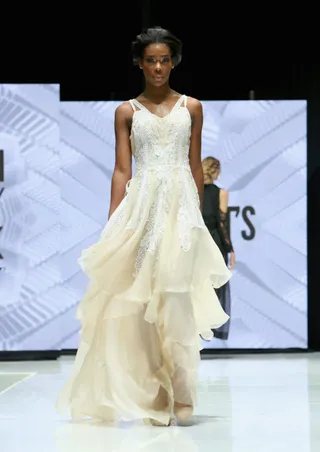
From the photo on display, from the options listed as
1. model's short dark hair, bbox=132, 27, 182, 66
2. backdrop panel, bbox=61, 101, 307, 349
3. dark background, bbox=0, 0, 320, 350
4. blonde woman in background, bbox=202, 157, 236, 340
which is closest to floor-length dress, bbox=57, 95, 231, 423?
model's short dark hair, bbox=132, 27, 182, 66

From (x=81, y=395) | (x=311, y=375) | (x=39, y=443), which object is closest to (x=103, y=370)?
(x=81, y=395)

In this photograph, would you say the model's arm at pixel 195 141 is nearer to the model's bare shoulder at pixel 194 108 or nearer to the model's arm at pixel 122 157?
the model's bare shoulder at pixel 194 108

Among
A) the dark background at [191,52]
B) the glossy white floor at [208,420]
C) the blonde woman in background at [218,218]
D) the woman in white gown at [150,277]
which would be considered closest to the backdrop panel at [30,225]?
the dark background at [191,52]

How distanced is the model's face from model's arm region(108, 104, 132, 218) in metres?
0.16

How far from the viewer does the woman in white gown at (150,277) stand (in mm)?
3996

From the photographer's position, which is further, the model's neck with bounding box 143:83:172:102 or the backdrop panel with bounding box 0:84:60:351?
the backdrop panel with bounding box 0:84:60:351

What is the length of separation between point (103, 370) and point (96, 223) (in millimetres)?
3793

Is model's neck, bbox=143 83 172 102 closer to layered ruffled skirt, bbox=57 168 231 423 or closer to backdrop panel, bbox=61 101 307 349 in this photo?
layered ruffled skirt, bbox=57 168 231 423

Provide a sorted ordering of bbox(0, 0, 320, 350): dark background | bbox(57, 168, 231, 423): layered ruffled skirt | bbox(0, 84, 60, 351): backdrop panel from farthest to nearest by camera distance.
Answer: bbox(0, 0, 320, 350): dark background
bbox(0, 84, 60, 351): backdrop panel
bbox(57, 168, 231, 423): layered ruffled skirt

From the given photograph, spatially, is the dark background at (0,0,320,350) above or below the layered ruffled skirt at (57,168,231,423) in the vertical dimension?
above

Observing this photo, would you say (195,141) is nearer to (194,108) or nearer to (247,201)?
(194,108)

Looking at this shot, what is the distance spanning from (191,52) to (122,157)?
13.7 feet

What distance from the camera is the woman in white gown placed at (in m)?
4.00

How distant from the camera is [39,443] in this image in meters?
3.63
